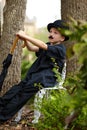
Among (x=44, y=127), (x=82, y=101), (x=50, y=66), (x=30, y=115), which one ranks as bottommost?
(x=30, y=115)

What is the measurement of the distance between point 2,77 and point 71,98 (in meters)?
3.13

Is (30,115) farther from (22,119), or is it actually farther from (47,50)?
(47,50)

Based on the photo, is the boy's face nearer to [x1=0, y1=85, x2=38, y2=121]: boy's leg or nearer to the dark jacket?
the dark jacket

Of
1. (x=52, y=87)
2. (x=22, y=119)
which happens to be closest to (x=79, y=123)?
(x=52, y=87)

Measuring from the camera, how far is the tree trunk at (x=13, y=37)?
6762 millimetres

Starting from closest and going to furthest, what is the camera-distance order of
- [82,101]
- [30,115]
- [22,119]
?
[82,101]
[22,119]
[30,115]

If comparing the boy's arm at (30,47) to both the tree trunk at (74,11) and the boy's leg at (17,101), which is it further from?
the tree trunk at (74,11)

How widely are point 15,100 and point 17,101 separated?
31 millimetres

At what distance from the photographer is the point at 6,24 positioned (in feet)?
22.5

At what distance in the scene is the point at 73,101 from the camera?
2.69 m

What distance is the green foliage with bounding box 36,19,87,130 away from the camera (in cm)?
266

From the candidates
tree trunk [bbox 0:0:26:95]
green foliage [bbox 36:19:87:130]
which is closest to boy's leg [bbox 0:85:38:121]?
green foliage [bbox 36:19:87:130]

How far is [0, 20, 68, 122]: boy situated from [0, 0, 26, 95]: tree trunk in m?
0.94

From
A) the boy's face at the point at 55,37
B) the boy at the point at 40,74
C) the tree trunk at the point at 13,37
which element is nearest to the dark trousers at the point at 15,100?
the boy at the point at 40,74
